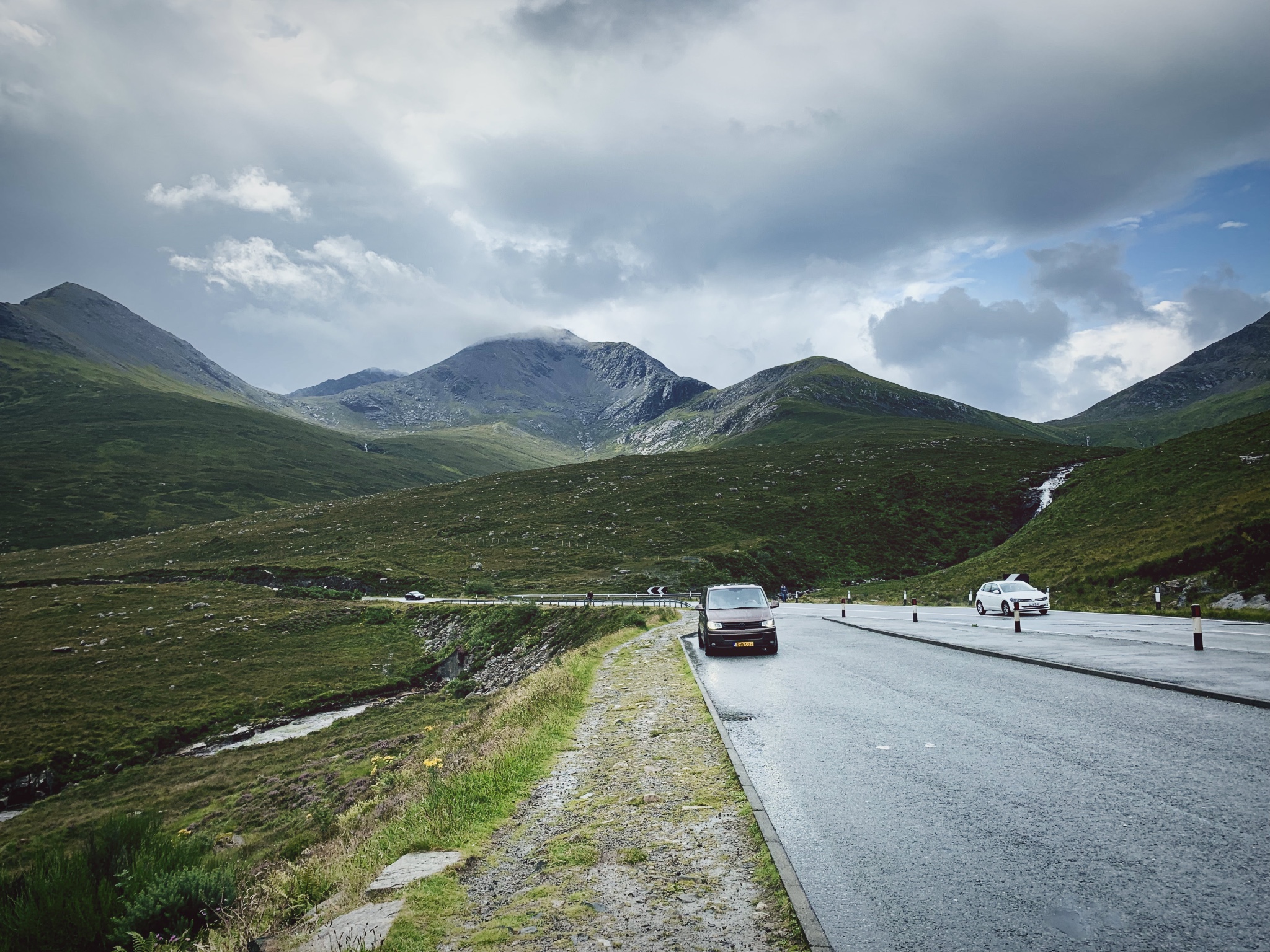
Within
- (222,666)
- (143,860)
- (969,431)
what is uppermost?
(969,431)

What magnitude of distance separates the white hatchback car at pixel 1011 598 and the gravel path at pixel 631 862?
3020 cm

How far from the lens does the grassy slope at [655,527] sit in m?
76.2

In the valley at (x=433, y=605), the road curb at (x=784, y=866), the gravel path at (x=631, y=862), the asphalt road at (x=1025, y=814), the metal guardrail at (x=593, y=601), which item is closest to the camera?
the road curb at (x=784, y=866)

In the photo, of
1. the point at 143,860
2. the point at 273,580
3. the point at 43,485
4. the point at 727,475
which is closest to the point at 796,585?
the point at 727,475

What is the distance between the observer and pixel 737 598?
23281mm

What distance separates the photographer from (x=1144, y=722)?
376 inches

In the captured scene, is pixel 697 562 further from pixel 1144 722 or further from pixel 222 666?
pixel 1144 722

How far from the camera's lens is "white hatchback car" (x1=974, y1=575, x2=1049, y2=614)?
3409 cm

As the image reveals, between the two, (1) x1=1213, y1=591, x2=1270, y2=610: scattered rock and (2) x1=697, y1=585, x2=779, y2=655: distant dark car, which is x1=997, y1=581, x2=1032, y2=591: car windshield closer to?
(1) x1=1213, y1=591, x2=1270, y2=610: scattered rock

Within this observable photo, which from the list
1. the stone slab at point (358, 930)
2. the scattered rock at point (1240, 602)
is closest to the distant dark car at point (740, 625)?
the stone slab at point (358, 930)

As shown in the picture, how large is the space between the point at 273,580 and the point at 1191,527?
86.4m

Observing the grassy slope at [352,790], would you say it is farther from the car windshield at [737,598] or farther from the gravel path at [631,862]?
the car windshield at [737,598]

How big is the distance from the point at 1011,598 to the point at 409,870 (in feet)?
117

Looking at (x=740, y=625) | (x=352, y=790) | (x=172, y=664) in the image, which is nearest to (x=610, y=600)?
(x=172, y=664)
